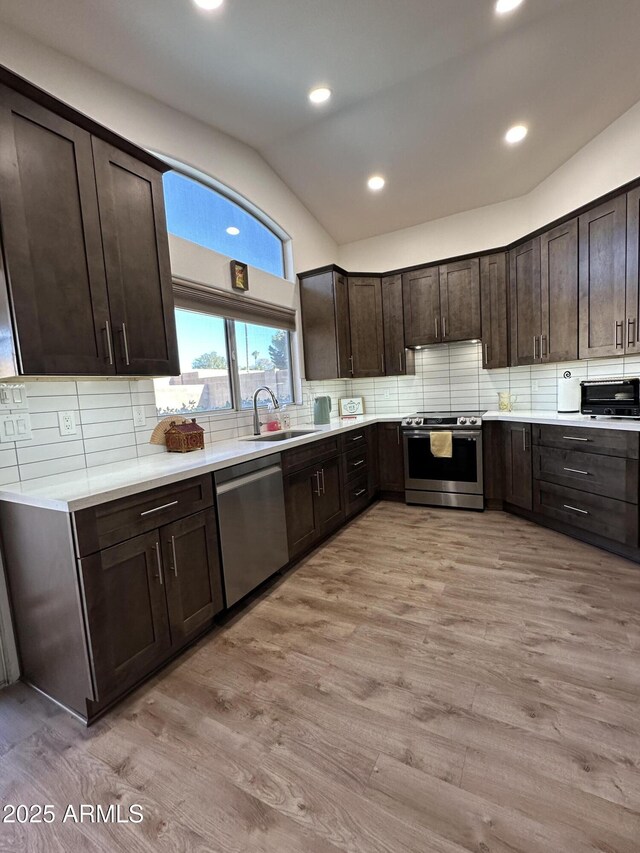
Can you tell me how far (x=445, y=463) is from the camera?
3.87 m

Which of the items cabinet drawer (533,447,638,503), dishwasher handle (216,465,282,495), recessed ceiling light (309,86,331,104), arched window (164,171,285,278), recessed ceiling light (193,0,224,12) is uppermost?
recessed ceiling light (309,86,331,104)

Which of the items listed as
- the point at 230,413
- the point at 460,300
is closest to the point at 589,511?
the point at 460,300

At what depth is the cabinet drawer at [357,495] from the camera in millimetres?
3596

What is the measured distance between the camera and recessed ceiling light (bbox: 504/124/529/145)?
3082 mm

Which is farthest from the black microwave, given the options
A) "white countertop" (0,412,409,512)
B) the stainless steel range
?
"white countertop" (0,412,409,512)

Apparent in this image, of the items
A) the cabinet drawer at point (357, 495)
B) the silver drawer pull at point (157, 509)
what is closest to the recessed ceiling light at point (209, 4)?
the silver drawer pull at point (157, 509)

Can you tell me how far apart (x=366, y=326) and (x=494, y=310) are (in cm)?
132

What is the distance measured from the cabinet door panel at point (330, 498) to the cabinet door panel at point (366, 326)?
1.38 m

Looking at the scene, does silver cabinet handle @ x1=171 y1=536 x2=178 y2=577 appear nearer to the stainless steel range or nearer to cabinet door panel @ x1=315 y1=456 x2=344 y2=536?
cabinet door panel @ x1=315 y1=456 x2=344 y2=536

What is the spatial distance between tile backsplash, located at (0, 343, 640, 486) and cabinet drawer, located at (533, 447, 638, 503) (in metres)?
0.81

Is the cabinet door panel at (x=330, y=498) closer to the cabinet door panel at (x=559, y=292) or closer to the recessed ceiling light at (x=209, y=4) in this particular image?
the cabinet door panel at (x=559, y=292)

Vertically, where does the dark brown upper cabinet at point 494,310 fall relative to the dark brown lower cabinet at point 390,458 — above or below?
above

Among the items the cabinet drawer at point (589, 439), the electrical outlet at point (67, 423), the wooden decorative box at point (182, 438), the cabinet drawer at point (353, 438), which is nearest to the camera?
the electrical outlet at point (67, 423)

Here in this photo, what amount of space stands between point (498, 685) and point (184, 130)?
386 cm
